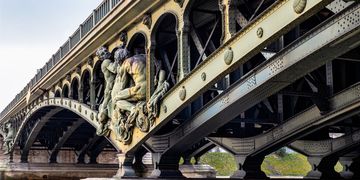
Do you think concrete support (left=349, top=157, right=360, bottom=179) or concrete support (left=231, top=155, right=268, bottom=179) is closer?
concrete support (left=231, top=155, right=268, bottom=179)

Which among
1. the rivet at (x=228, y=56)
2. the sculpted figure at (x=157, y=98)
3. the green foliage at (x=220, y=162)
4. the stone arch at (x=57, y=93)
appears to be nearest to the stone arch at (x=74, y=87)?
the stone arch at (x=57, y=93)

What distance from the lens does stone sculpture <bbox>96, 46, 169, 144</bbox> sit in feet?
49.8

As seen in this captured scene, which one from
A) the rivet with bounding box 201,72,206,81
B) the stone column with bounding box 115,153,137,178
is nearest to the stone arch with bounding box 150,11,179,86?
the stone column with bounding box 115,153,137,178

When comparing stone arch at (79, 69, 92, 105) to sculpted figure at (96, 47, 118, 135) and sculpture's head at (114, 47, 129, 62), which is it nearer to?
sculpted figure at (96, 47, 118, 135)

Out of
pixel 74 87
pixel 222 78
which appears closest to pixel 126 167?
pixel 222 78

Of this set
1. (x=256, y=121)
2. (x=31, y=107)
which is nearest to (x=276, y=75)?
(x=256, y=121)

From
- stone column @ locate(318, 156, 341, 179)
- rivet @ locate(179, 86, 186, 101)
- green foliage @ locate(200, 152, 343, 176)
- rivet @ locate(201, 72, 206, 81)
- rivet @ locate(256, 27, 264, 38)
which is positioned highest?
rivet @ locate(256, 27, 264, 38)

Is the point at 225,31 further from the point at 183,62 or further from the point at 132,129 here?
the point at 132,129

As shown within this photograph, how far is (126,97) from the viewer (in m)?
16.6

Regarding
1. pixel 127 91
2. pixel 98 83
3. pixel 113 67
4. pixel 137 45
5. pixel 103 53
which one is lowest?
pixel 127 91

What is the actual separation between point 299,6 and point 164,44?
8.67 metres

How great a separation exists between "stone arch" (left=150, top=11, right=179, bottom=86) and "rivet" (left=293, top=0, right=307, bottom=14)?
620cm

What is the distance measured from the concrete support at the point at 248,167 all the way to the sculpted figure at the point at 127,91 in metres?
3.58

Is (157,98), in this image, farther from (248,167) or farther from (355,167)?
(355,167)
